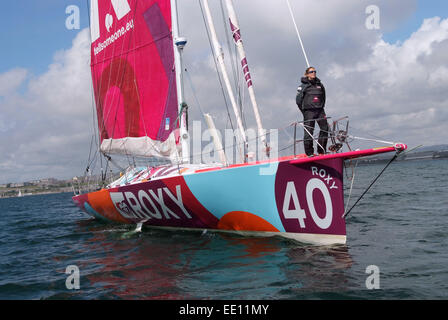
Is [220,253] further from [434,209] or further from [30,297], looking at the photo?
[434,209]

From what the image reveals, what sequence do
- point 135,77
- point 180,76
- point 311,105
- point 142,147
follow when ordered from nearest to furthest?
point 311,105 < point 180,76 < point 142,147 < point 135,77

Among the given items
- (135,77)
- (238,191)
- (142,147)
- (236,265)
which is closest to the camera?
(236,265)

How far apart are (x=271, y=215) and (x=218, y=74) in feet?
11.9

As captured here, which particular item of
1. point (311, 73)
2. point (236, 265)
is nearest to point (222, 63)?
point (311, 73)

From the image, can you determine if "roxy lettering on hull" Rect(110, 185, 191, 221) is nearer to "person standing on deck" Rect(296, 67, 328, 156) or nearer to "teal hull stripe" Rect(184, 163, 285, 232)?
"teal hull stripe" Rect(184, 163, 285, 232)

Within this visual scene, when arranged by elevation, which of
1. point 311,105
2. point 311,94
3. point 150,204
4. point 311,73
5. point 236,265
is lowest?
point 236,265

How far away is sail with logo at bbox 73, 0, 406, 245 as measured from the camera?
18.1 feet

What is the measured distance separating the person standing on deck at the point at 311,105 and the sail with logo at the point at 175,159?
0.62ft

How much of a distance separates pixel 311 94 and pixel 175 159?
423 cm

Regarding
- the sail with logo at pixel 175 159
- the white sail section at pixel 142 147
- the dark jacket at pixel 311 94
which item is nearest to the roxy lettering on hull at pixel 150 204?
the sail with logo at pixel 175 159

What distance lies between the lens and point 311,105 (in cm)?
560

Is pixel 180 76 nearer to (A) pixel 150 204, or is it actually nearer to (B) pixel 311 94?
(A) pixel 150 204

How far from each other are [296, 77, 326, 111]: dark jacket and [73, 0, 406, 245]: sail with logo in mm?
415

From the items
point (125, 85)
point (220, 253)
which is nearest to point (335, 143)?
point (220, 253)
